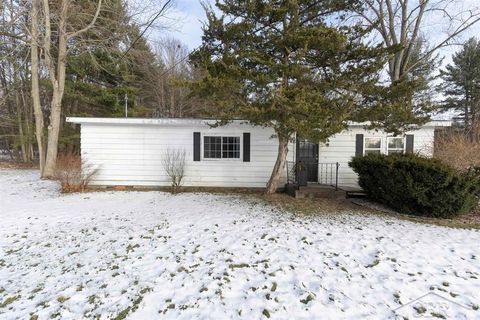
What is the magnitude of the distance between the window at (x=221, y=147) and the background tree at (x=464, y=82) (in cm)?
2080

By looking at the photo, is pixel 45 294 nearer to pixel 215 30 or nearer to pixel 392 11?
pixel 215 30

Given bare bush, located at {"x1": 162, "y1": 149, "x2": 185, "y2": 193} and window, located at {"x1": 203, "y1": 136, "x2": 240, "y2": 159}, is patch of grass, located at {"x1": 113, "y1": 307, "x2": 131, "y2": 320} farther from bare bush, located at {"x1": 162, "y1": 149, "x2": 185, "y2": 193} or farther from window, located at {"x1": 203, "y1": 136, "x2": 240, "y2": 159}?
window, located at {"x1": 203, "y1": 136, "x2": 240, "y2": 159}

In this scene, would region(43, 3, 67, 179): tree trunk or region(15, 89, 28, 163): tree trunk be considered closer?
region(43, 3, 67, 179): tree trunk

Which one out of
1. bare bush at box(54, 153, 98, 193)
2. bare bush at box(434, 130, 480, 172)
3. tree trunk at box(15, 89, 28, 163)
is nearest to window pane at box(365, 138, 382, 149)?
bare bush at box(434, 130, 480, 172)

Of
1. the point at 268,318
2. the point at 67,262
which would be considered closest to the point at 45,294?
the point at 67,262

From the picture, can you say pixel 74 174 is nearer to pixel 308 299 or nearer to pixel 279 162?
pixel 279 162

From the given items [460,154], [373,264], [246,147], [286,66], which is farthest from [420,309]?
[246,147]

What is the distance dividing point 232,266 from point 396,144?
8.43m

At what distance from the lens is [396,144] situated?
940 centimetres

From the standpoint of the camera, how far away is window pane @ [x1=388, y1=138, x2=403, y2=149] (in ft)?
30.7

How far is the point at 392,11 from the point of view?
13.4 metres

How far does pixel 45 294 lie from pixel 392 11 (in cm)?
1716

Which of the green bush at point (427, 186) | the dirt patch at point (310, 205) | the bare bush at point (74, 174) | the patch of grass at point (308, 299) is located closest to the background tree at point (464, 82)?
the green bush at point (427, 186)

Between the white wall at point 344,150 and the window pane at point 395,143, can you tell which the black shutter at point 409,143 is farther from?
the white wall at point 344,150
